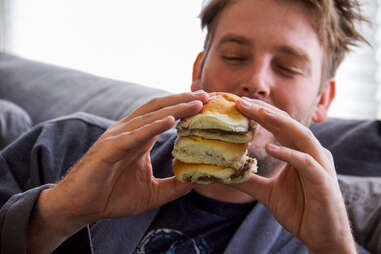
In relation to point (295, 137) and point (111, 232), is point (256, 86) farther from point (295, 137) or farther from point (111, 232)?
point (111, 232)

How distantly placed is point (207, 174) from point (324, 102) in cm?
94

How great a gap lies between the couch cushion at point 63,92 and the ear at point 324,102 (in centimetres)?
91

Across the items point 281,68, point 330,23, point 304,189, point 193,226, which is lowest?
point 193,226

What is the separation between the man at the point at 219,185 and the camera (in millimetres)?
Result: 855

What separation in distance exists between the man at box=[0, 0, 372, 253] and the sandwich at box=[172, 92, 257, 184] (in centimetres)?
3

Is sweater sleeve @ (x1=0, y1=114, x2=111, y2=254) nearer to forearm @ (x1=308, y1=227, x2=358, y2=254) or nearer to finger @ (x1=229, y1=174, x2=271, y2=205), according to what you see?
finger @ (x1=229, y1=174, x2=271, y2=205)

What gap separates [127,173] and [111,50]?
2.16 m

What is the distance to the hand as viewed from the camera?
81cm

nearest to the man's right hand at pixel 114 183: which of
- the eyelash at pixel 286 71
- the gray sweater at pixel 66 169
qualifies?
the gray sweater at pixel 66 169

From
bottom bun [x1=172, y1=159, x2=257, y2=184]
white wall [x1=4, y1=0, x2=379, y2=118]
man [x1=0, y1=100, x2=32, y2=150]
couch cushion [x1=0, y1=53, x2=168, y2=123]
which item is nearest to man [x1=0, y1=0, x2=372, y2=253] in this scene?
bottom bun [x1=172, y1=159, x2=257, y2=184]

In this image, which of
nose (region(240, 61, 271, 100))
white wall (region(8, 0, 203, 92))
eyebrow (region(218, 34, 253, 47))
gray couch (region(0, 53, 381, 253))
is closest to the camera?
nose (region(240, 61, 271, 100))

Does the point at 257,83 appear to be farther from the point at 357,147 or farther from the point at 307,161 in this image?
the point at 357,147

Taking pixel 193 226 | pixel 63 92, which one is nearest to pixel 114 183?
pixel 193 226

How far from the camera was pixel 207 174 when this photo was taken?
85 cm
